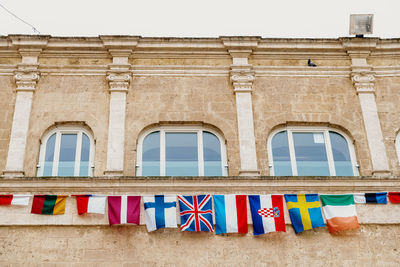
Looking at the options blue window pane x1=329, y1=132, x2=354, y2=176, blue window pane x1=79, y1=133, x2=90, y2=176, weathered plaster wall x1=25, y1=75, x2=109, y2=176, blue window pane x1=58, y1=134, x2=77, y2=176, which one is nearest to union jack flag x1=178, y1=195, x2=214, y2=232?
weathered plaster wall x1=25, y1=75, x2=109, y2=176

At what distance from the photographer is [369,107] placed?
15969 mm

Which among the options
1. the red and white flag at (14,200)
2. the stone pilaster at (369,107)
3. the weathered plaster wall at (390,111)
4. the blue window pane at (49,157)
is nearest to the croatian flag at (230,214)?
the stone pilaster at (369,107)

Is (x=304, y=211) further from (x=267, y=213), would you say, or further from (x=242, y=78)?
(x=242, y=78)

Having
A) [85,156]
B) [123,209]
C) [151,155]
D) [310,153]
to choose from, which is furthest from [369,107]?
[85,156]

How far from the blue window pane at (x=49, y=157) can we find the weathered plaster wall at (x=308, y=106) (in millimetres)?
5565

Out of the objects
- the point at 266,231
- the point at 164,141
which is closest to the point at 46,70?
the point at 164,141

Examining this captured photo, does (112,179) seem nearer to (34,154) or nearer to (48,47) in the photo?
(34,154)

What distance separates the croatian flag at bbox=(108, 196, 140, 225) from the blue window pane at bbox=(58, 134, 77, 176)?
1.76 m

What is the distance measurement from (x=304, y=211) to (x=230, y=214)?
185 cm

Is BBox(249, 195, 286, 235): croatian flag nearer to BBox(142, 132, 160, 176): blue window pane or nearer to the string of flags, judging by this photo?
the string of flags

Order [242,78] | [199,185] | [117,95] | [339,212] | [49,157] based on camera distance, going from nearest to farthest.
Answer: [339,212] → [199,185] → [49,157] → [117,95] → [242,78]

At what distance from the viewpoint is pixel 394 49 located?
16.9m

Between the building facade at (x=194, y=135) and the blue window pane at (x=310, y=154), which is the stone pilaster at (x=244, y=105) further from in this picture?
the blue window pane at (x=310, y=154)

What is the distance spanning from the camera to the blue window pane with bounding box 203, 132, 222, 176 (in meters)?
15.1
